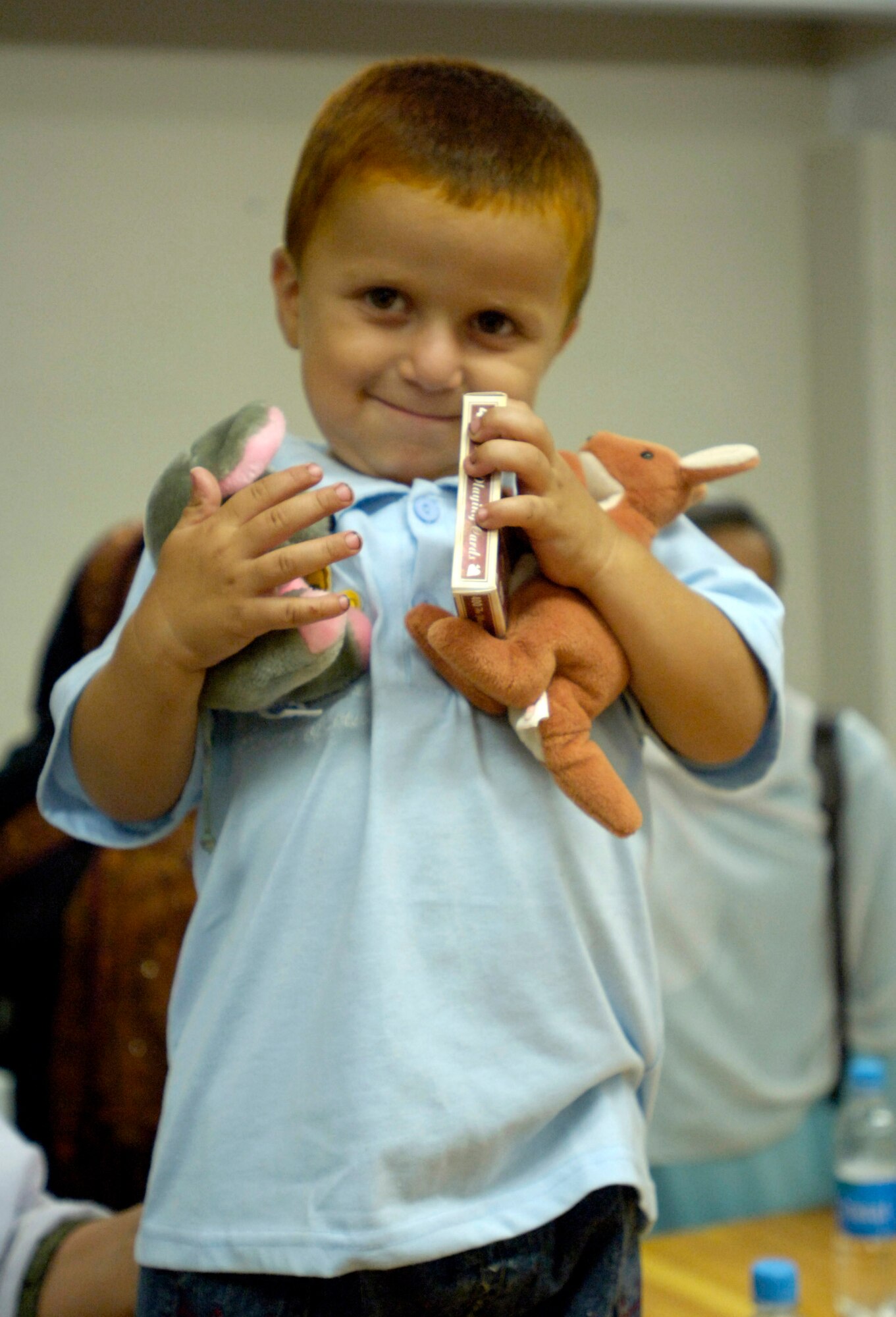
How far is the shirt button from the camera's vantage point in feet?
2.52

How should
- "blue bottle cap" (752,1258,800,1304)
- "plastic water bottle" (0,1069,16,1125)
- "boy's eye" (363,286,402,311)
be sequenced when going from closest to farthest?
"boy's eye" (363,286,402,311) → "blue bottle cap" (752,1258,800,1304) → "plastic water bottle" (0,1069,16,1125)

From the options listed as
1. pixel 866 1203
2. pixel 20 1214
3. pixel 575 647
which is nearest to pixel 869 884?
pixel 866 1203

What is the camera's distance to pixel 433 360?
74cm

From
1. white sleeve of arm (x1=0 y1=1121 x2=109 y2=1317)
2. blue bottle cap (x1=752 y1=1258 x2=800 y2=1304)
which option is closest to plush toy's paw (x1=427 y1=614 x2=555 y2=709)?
white sleeve of arm (x1=0 y1=1121 x2=109 y2=1317)

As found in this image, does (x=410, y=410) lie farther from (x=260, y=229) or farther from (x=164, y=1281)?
(x=260, y=229)

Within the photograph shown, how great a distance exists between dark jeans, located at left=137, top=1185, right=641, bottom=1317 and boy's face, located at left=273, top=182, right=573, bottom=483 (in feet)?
1.54

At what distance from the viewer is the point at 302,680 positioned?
2.32 feet

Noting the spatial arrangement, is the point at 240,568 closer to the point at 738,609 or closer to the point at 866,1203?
the point at 738,609

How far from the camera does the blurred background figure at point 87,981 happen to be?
1.64 m

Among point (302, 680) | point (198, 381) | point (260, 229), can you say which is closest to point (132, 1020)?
point (302, 680)

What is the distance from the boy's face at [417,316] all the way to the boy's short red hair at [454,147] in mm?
11

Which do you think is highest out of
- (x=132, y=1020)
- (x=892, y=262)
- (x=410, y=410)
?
(x=892, y=262)

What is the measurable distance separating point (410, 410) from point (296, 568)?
6.3 inches

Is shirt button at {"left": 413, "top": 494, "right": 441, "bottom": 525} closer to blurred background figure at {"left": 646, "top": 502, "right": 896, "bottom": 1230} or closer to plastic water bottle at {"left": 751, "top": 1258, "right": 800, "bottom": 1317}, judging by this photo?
plastic water bottle at {"left": 751, "top": 1258, "right": 800, "bottom": 1317}
